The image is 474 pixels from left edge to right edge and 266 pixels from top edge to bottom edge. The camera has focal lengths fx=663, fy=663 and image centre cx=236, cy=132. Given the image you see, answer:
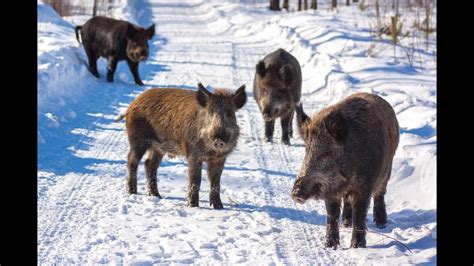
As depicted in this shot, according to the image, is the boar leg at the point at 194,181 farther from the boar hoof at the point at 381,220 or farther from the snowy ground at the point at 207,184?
the boar hoof at the point at 381,220

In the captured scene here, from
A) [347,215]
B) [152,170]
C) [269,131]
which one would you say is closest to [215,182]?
[152,170]

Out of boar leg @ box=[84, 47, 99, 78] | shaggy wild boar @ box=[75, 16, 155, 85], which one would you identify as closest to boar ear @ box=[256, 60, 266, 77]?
shaggy wild boar @ box=[75, 16, 155, 85]

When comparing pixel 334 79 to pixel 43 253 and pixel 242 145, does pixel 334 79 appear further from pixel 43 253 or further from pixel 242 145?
pixel 43 253

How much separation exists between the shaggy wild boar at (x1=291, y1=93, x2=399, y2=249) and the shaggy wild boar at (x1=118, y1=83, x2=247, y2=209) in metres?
1.14

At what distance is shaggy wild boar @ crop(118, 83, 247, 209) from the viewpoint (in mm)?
6992

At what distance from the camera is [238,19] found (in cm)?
3416

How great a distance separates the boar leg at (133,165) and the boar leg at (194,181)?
78 cm

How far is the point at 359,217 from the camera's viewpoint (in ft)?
19.3

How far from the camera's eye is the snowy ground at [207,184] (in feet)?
19.3

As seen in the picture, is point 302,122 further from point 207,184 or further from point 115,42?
point 115,42

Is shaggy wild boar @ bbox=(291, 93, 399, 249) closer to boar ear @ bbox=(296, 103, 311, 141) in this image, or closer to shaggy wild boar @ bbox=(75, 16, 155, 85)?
boar ear @ bbox=(296, 103, 311, 141)

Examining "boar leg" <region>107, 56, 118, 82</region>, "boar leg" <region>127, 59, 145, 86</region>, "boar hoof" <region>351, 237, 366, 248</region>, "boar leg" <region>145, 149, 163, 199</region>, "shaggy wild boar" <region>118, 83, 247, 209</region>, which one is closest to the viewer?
"boar hoof" <region>351, 237, 366, 248</region>

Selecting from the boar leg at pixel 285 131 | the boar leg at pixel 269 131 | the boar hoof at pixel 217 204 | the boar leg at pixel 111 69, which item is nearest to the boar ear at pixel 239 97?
the boar hoof at pixel 217 204

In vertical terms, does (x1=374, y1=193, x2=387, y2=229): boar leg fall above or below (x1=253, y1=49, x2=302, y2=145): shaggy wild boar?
below
